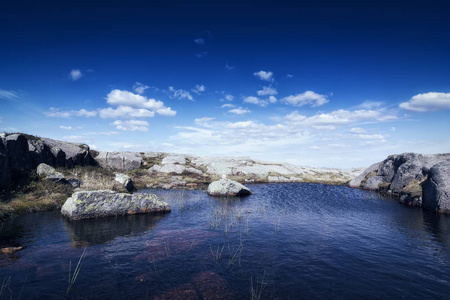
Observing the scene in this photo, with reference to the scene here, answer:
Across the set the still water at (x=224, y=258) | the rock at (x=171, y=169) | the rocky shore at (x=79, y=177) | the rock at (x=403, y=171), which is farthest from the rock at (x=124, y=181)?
the rock at (x=403, y=171)

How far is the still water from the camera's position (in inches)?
400

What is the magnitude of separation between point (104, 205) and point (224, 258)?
599 inches

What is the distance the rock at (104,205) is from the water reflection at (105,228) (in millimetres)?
723

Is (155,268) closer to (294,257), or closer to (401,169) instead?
(294,257)

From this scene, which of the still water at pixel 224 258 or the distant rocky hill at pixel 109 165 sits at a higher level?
the distant rocky hill at pixel 109 165

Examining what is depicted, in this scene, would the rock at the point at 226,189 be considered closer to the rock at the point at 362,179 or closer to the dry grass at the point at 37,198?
the dry grass at the point at 37,198

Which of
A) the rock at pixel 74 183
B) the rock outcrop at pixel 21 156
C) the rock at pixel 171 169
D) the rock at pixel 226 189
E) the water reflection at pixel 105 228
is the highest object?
the rock outcrop at pixel 21 156

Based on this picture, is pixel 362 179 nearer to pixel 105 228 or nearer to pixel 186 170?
pixel 186 170

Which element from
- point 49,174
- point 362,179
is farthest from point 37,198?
point 362,179

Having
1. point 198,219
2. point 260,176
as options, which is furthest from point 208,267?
point 260,176

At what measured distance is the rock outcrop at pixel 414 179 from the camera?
28.2 metres

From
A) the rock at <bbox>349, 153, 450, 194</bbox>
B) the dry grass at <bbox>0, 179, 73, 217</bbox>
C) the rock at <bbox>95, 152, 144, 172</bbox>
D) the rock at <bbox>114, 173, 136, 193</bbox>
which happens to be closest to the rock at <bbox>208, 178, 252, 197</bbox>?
the rock at <bbox>114, 173, 136, 193</bbox>

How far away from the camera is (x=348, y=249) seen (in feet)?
52.2

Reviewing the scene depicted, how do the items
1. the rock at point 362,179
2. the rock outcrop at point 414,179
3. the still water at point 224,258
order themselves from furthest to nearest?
1. the rock at point 362,179
2. the rock outcrop at point 414,179
3. the still water at point 224,258
